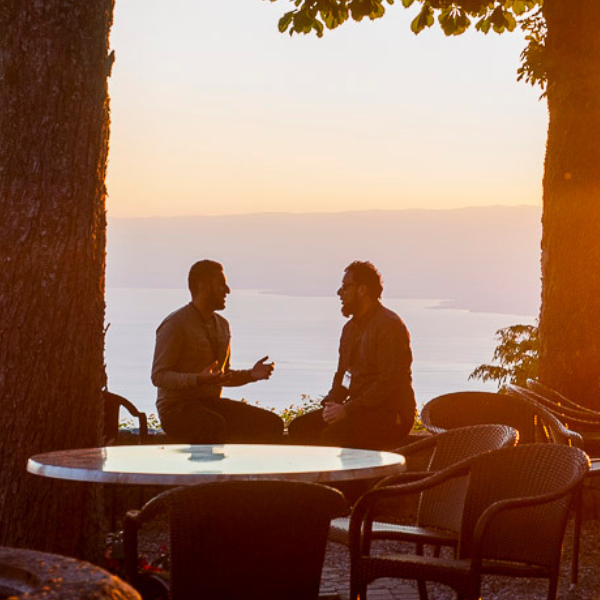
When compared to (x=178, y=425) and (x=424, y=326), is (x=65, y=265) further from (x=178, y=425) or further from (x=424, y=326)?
(x=424, y=326)

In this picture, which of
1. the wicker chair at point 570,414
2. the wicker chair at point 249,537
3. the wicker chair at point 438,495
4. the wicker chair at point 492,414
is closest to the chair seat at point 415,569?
the wicker chair at point 438,495

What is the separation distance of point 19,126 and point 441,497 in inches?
96.4

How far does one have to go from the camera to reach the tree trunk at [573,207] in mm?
10477

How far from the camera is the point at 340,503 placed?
13.4ft

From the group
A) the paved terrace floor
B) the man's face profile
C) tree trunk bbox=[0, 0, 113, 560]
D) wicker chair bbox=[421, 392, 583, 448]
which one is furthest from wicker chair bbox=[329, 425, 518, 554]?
the man's face profile

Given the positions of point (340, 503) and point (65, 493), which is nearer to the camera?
point (340, 503)

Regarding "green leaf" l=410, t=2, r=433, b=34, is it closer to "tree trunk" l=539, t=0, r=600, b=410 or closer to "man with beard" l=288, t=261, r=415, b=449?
"tree trunk" l=539, t=0, r=600, b=410

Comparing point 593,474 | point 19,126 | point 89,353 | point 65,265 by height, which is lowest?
point 593,474

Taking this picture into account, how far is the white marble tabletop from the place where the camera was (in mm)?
5105

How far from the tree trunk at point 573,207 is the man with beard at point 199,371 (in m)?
2.86

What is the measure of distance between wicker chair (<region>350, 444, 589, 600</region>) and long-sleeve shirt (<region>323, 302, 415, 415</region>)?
304 cm

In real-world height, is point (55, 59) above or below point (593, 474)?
above

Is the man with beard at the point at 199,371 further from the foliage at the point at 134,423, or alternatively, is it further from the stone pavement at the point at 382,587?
the foliage at the point at 134,423

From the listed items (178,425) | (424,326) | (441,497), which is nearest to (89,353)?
(441,497)
